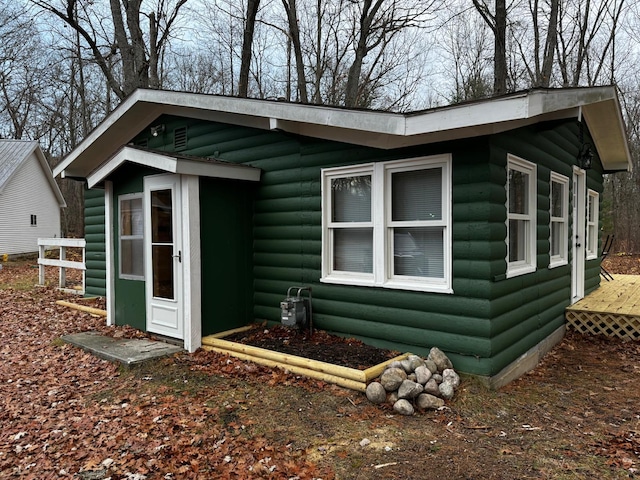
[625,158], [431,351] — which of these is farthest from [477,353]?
[625,158]

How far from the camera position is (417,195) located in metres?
4.66

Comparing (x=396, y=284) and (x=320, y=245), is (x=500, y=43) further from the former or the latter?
(x=396, y=284)

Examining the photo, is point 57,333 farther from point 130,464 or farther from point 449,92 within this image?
point 449,92

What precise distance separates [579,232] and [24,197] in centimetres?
2433

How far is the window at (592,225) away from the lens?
26.9ft

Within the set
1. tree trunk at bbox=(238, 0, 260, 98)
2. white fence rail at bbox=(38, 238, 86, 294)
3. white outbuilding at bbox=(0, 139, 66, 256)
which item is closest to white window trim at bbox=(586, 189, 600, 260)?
tree trunk at bbox=(238, 0, 260, 98)

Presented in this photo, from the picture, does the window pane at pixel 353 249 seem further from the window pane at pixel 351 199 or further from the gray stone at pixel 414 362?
the gray stone at pixel 414 362

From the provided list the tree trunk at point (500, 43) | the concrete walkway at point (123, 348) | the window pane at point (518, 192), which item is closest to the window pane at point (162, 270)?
the concrete walkway at point (123, 348)

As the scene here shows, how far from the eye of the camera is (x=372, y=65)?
16438 mm

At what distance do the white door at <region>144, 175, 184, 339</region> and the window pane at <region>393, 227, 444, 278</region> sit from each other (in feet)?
8.70

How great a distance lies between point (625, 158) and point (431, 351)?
6914mm

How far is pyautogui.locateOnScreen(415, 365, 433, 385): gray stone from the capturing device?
3961 mm

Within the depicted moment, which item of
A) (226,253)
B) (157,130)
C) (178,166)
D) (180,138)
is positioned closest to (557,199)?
(226,253)

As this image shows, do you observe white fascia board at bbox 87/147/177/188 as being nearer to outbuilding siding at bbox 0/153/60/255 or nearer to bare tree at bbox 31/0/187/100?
bare tree at bbox 31/0/187/100
